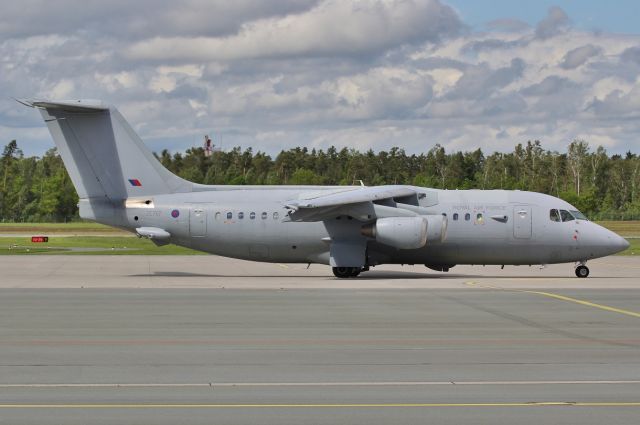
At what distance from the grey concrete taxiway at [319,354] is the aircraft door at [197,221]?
5690mm

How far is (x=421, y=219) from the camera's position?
114 ft

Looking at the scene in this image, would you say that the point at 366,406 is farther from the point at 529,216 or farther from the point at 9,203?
the point at 9,203

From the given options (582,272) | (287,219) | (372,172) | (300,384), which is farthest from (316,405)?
(372,172)

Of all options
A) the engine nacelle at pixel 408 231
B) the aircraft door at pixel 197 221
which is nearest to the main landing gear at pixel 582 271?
the engine nacelle at pixel 408 231

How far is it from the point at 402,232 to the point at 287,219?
4.43 meters

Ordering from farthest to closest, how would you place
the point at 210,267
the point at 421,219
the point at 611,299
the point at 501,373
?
the point at 210,267 → the point at 421,219 → the point at 611,299 → the point at 501,373

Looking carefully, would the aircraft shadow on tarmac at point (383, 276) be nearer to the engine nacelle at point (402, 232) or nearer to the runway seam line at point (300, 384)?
the engine nacelle at point (402, 232)

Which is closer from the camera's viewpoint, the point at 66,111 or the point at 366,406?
the point at 366,406

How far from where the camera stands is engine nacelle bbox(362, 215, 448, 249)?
34438 mm

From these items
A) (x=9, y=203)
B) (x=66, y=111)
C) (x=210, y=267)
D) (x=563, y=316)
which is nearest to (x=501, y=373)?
(x=563, y=316)

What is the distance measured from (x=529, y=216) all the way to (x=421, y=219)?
439 cm

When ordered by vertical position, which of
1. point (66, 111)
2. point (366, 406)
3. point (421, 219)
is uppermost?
point (66, 111)

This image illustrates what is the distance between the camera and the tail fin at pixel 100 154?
36.1 metres

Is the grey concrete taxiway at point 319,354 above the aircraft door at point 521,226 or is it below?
below
